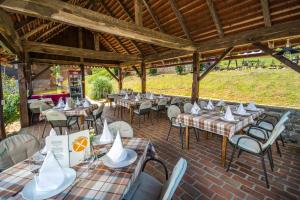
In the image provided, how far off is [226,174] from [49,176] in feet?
8.02

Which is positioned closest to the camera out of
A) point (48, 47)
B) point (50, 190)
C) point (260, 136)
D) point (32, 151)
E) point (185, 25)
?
point (50, 190)

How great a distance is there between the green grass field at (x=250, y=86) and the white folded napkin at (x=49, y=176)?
754cm

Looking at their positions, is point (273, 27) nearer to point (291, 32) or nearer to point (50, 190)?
point (291, 32)

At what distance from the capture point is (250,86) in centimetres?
901

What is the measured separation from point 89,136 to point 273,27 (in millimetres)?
4485

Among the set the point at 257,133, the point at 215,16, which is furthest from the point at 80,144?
the point at 215,16

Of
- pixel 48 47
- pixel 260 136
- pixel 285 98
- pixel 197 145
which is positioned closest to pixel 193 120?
pixel 197 145

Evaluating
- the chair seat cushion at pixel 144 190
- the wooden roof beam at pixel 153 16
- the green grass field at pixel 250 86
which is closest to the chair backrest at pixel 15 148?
the chair seat cushion at pixel 144 190

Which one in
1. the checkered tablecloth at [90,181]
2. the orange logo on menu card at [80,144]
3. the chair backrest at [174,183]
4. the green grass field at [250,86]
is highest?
the green grass field at [250,86]

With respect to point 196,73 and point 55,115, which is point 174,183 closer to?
point 55,115

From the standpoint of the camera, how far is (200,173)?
248 centimetres

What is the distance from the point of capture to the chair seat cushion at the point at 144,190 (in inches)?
54.9

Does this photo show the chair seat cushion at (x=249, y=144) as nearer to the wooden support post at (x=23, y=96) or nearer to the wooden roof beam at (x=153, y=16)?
the wooden roof beam at (x=153, y=16)

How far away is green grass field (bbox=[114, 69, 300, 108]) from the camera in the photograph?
7.53 meters
